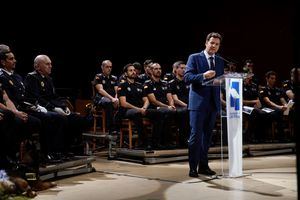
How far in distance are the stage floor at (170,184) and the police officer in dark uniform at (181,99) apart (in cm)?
98

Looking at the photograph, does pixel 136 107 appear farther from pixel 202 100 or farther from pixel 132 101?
pixel 202 100

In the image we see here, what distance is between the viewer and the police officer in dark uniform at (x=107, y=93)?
7.74 metres

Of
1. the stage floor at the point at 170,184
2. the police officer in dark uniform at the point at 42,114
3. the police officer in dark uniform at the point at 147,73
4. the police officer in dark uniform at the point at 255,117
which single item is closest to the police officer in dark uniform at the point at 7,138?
the police officer in dark uniform at the point at 42,114

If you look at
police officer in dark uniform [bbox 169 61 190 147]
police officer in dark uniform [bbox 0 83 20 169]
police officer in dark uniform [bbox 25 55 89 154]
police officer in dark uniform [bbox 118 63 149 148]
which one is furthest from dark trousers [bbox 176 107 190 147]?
police officer in dark uniform [bbox 0 83 20 169]

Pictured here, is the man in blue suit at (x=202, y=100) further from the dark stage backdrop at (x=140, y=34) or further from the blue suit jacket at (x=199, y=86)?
the dark stage backdrop at (x=140, y=34)

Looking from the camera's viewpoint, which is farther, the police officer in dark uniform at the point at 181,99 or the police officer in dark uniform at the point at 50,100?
the police officer in dark uniform at the point at 181,99

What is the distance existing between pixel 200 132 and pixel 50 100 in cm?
195

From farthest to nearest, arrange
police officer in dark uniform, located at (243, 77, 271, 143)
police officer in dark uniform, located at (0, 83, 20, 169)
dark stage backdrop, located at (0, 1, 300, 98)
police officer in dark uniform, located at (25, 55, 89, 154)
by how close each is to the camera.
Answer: dark stage backdrop, located at (0, 1, 300, 98) → police officer in dark uniform, located at (243, 77, 271, 143) → police officer in dark uniform, located at (25, 55, 89, 154) → police officer in dark uniform, located at (0, 83, 20, 169)

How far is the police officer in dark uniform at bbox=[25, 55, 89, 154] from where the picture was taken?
18.5ft

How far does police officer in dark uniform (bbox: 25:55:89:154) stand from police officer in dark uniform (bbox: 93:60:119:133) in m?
1.49

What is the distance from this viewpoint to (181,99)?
26.4ft

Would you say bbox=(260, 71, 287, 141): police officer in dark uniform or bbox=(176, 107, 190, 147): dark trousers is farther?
bbox=(260, 71, 287, 141): police officer in dark uniform

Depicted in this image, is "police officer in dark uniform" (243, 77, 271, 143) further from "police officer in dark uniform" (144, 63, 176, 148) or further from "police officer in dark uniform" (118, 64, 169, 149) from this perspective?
"police officer in dark uniform" (118, 64, 169, 149)

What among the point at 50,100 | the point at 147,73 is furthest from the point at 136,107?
the point at 50,100
